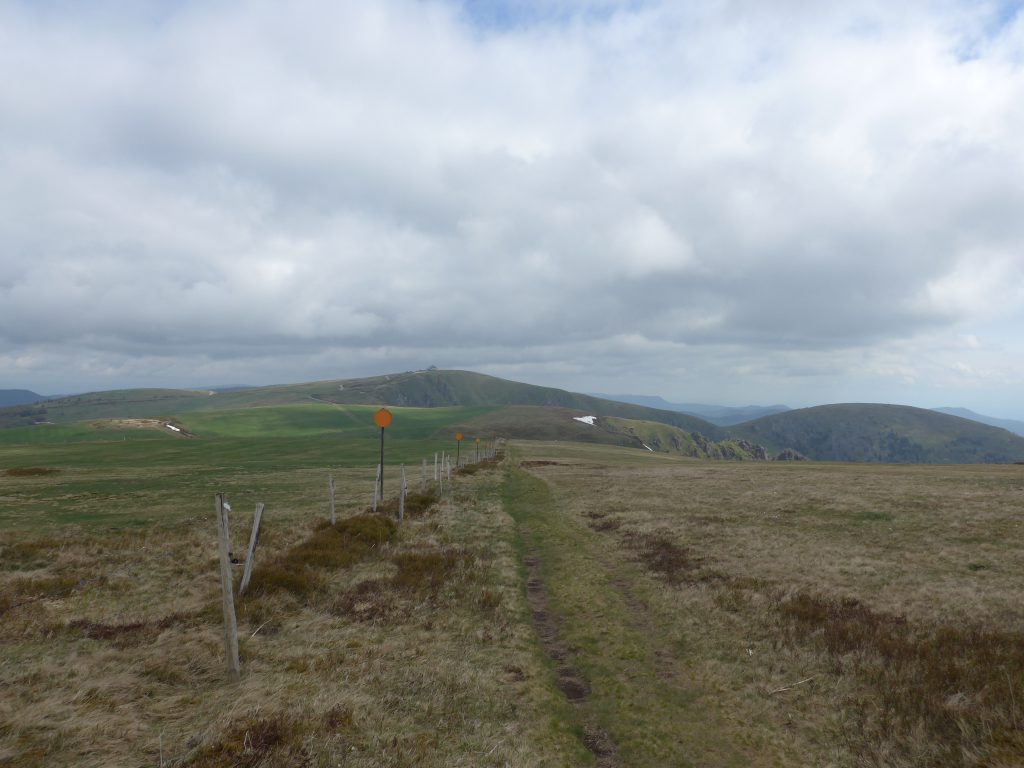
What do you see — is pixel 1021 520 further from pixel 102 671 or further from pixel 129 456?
pixel 129 456

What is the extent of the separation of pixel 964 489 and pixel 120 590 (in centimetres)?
4637

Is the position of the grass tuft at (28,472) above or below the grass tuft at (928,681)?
below

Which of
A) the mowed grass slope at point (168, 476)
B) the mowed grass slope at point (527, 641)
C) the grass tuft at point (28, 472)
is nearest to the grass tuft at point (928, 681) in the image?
the mowed grass slope at point (527, 641)

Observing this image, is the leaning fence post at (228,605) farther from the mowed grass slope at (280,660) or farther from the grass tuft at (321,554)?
the grass tuft at (321,554)

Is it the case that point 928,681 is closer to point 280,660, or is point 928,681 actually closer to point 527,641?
point 527,641

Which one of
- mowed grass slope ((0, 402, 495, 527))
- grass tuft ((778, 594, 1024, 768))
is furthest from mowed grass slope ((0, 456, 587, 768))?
mowed grass slope ((0, 402, 495, 527))

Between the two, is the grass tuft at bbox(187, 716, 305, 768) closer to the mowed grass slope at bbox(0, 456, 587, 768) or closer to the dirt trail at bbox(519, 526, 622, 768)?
the mowed grass slope at bbox(0, 456, 587, 768)

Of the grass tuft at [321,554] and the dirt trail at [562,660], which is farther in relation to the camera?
the grass tuft at [321,554]

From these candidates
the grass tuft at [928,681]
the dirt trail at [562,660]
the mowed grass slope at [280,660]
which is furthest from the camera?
the dirt trail at [562,660]

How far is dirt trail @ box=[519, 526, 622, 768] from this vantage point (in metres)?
9.38

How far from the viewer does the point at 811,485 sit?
40688 millimetres

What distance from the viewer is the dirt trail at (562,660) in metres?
9.38

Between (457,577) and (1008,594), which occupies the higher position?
(1008,594)

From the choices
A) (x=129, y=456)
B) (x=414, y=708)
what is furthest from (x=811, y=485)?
(x=129, y=456)
